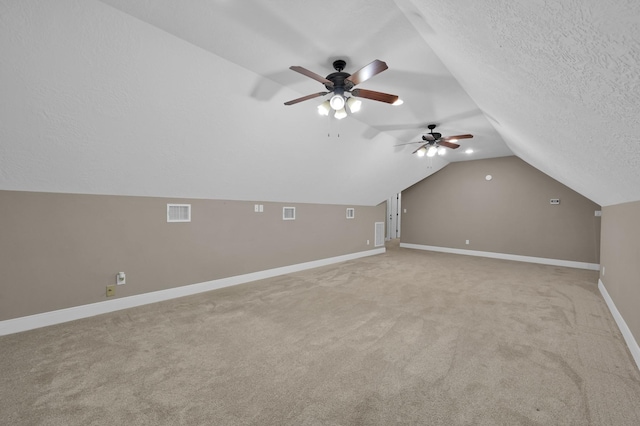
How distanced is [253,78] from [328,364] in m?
3.15

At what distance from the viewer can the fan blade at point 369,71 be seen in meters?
2.25

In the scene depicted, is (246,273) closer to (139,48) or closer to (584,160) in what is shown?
(139,48)

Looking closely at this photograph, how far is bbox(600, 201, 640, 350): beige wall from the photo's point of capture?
2758 mm

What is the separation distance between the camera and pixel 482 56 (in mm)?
1861

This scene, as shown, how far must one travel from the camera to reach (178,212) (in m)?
4.21

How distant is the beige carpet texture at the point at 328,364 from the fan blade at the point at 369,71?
2.58 metres

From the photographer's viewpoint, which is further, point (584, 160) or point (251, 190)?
point (251, 190)

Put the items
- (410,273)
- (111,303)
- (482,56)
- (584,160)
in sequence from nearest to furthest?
(482,56) < (584,160) < (111,303) < (410,273)

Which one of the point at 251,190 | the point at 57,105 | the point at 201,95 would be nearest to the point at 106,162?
the point at 57,105

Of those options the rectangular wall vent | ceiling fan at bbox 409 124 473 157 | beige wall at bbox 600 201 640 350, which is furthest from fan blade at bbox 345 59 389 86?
the rectangular wall vent

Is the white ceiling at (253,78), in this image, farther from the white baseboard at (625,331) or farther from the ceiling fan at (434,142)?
the white baseboard at (625,331)

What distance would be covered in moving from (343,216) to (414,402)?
5580mm

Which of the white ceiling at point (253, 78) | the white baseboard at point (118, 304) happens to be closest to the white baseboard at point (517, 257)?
the white ceiling at point (253, 78)

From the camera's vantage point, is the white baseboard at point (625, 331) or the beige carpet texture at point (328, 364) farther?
the white baseboard at point (625, 331)
